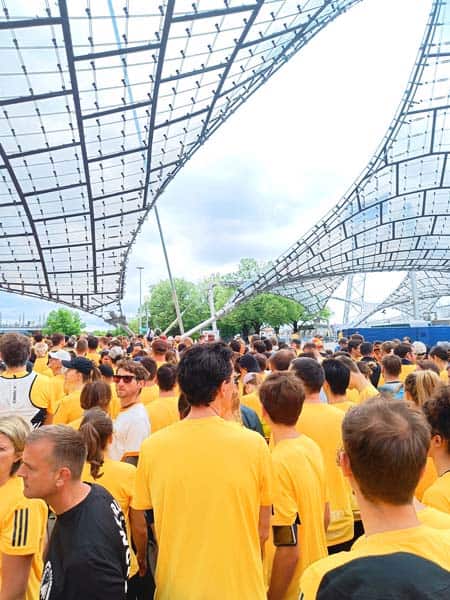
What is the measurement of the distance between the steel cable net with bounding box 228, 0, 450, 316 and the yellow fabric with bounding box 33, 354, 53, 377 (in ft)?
99.4

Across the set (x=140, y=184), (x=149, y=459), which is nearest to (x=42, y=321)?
(x=140, y=184)

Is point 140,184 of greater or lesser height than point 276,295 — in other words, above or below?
above

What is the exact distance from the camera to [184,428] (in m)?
2.46

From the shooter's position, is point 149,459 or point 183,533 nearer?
point 183,533

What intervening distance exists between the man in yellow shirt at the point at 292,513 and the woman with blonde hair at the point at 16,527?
1293 mm

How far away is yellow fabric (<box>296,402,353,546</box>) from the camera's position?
3.32m

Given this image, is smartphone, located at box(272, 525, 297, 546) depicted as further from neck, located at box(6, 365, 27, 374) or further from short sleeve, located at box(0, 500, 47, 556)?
neck, located at box(6, 365, 27, 374)

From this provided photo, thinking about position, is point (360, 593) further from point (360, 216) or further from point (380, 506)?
point (360, 216)

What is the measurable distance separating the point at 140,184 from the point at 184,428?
26039mm

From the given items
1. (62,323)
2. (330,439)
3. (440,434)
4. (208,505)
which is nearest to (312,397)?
(330,439)

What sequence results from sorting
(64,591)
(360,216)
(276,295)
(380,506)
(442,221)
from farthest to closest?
(276,295)
(442,221)
(360,216)
(64,591)
(380,506)

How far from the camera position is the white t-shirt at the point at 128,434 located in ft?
14.0

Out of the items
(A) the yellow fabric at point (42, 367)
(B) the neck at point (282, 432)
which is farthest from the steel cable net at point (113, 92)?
(B) the neck at point (282, 432)

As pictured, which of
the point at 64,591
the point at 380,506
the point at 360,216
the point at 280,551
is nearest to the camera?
the point at 380,506
